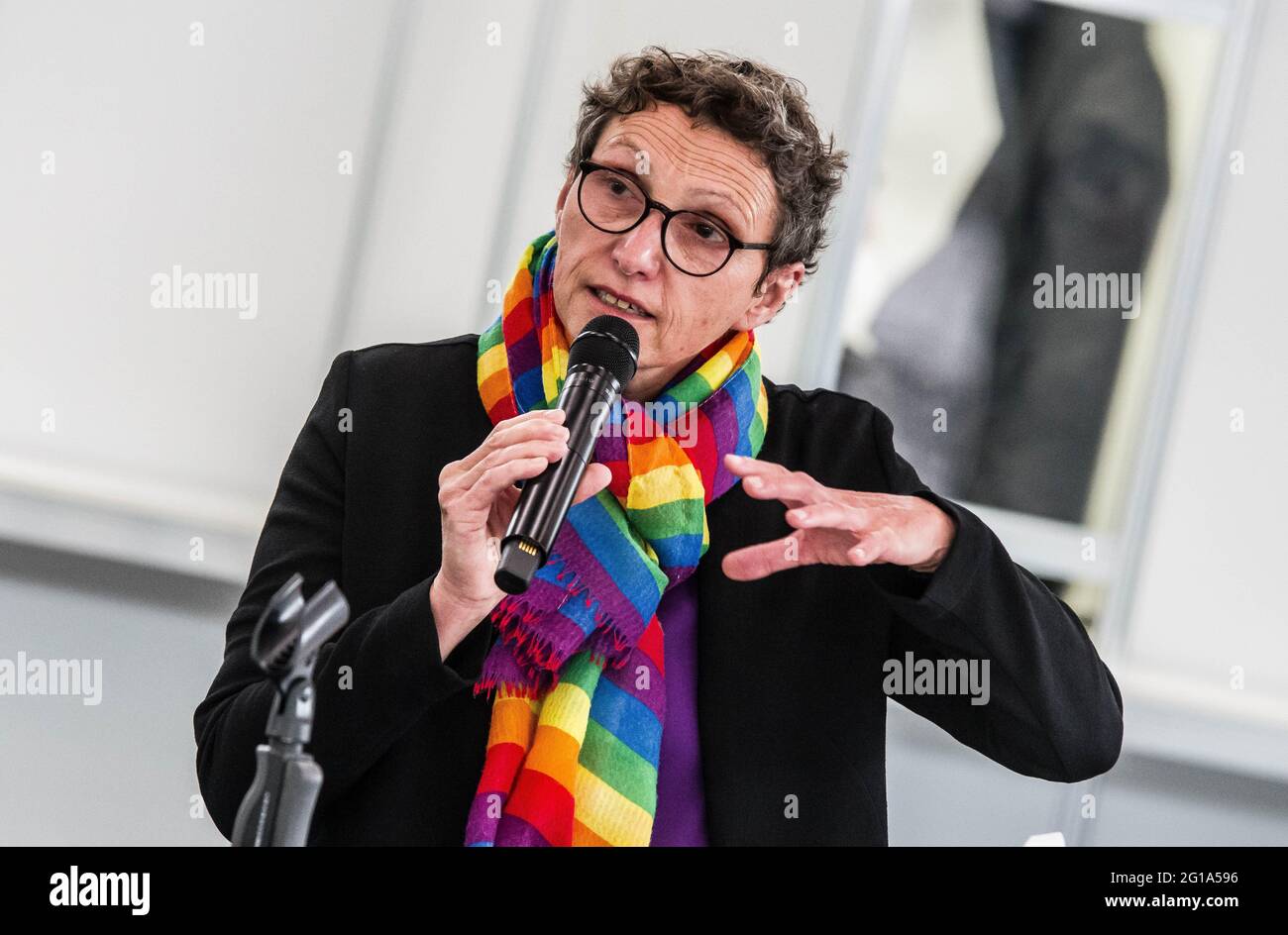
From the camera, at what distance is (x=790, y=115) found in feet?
5.05

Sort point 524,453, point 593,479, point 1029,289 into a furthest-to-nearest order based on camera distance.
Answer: point 1029,289 → point 593,479 → point 524,453

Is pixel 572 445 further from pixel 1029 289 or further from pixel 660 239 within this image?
pixel 1029 289

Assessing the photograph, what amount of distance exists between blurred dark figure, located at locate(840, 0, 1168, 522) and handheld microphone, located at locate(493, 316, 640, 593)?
4.80 ft

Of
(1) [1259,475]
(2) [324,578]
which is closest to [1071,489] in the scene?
(1) [1259,475]

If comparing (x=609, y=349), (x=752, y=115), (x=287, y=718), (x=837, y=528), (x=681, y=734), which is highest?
(x=752, y=115)

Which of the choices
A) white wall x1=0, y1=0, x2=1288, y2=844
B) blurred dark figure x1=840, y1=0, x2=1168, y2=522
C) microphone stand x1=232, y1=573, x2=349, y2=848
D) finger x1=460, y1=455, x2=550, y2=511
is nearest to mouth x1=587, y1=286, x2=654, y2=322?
finger x1=460, y1=455, x2=550, y2=511

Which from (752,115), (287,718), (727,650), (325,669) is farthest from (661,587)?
(287,718)

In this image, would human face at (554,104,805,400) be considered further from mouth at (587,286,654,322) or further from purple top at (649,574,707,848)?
purple top at (649,574,707,848)

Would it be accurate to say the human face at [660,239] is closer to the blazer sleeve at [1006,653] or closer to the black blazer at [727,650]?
the black blazer at [727,650]

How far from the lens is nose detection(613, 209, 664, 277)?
1394 mm

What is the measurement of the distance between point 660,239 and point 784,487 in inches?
15.3

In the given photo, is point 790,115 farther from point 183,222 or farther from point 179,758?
point 179,758

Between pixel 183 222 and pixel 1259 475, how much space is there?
7.05 feet

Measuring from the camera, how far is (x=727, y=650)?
4.94ft
